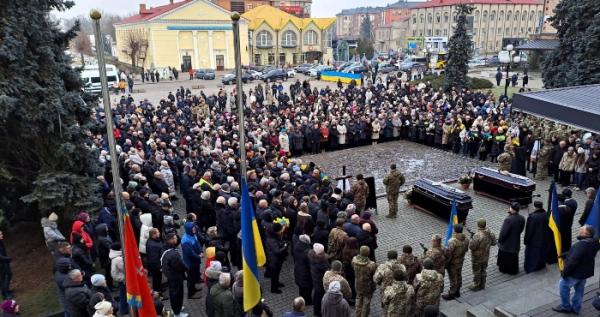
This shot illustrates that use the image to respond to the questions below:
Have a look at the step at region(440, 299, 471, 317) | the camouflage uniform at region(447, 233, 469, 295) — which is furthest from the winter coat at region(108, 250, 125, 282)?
the camouflage uniform at region(447, 233, 469, 295)

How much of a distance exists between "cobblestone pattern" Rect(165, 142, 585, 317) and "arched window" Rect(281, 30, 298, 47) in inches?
1896

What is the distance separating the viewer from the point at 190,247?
8.70 metres

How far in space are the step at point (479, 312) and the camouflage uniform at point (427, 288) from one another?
3.16 ft

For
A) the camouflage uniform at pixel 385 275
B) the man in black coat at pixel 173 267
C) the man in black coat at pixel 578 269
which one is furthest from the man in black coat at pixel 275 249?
the man in black coat at pixel 578 269

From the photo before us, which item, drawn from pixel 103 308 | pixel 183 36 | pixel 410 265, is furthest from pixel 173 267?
pixel 183 36

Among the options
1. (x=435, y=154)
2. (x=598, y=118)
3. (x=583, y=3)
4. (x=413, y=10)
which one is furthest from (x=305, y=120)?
(x=413, y=10)

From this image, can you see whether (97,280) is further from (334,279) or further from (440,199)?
(440,199)

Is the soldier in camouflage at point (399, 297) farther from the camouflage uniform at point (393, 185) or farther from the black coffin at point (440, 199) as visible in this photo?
the camouflage uniform at point (393, 185)

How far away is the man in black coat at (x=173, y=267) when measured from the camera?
8078 mm

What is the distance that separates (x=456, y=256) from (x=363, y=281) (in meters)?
1.83

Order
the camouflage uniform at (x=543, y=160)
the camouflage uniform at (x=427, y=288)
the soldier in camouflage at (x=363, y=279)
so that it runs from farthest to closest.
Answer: the camouflage uniform at (x=543, y=160) < the soldier in camouflage at (x=363, y=279) < the camouflage uniform at (x=427, y=288)

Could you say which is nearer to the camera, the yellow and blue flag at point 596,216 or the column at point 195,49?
the yellow and blue flag at point 596,216

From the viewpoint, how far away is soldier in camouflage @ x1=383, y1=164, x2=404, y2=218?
12.4 m

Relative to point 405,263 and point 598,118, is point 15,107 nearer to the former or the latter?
point 405,263
